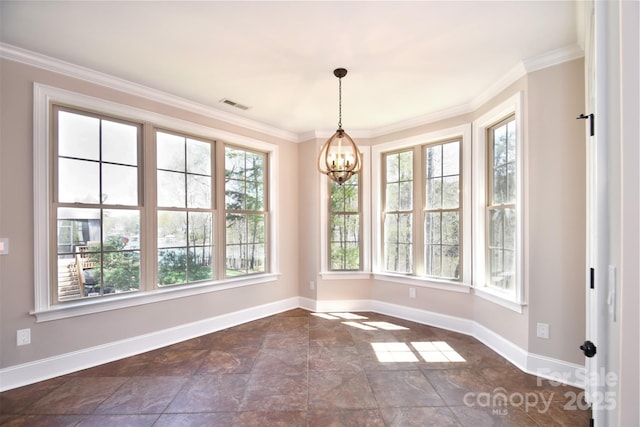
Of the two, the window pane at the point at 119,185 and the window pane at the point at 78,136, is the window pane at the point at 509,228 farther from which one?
the window pane at the point at 78,136

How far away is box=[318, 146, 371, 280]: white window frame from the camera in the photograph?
462 cm

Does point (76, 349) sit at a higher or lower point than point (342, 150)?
lower

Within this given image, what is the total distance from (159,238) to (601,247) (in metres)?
3.67

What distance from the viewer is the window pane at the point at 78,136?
2.79 metres

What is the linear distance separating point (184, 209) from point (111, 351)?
1.61 m

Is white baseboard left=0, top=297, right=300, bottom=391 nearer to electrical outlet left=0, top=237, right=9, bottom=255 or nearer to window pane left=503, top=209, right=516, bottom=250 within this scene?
electrical outlet left=0, top=237, right=9, bottom=255

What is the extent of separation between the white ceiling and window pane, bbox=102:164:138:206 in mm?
928

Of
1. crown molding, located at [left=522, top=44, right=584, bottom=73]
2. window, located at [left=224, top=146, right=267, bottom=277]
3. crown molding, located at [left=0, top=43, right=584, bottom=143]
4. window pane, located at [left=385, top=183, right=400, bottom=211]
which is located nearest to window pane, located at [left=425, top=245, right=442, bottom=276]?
window pane, located at [left=385, top=183, right=400, bottom=211]

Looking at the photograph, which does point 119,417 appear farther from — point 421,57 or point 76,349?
point 421,57

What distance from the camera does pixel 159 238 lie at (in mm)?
3402

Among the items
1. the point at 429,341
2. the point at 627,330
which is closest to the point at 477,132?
the point at 429,341

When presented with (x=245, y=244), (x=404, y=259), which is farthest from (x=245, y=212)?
(x=404, y=259)

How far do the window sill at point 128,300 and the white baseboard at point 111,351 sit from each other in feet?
1.15

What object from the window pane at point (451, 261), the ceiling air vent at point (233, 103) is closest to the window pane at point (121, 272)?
the ceiling air vent at point (233, 103)
